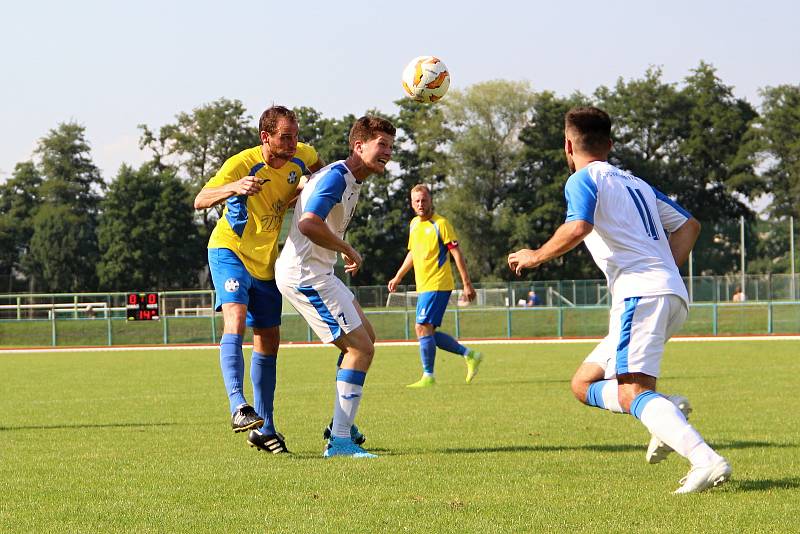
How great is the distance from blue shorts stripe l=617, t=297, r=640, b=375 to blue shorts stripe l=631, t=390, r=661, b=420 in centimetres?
14

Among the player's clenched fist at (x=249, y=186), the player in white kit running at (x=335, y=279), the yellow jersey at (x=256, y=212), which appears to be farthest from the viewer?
the yellow jersey at (x=256, y=212)

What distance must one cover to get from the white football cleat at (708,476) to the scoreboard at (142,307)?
32.3 metres

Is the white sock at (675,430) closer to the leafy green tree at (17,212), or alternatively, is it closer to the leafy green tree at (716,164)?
the leafy green tree at (716,164)

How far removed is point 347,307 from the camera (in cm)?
737

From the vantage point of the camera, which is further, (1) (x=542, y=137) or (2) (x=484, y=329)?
(1) (x=542, y=137)

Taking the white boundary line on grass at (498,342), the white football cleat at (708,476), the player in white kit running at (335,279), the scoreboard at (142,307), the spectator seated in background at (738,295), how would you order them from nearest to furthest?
the white football cleat at (708,476) < the player in white kit running at (335,279) < the white boundary line on grass at (498,342) < the scoreboard at (142,307) < the spectator seated in background at (738,295)

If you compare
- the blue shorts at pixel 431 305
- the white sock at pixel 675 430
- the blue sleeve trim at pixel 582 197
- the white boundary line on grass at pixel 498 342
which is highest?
the blue sleeve trim at pixel 582 197

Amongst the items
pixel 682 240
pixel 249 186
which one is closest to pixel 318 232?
pixel 249 186

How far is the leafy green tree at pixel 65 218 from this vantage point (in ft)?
267

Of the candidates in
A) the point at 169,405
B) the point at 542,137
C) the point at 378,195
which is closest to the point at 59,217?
the point at 378,195

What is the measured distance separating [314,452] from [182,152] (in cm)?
8011

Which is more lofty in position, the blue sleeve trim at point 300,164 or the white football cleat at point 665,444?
the blue sleeve trim at point 300,164

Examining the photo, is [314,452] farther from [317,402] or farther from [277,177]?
[317,402]

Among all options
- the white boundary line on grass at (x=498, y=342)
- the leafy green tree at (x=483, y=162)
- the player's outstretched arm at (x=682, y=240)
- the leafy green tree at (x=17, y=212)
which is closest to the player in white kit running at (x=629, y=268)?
the player's outstretched arm at (x=682, y=240)
